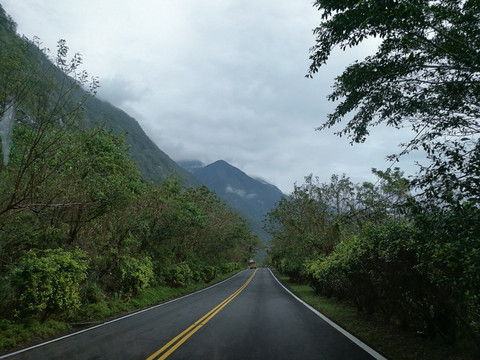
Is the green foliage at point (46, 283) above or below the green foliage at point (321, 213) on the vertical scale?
below

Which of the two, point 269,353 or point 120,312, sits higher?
point 269,353

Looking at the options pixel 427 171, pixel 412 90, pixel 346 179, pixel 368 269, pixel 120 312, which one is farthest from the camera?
pixel 346 179

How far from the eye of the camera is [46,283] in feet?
31.1

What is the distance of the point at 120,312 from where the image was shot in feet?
44.3

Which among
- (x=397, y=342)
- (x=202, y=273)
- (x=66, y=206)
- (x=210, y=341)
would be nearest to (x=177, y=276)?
(x=202, y=273)

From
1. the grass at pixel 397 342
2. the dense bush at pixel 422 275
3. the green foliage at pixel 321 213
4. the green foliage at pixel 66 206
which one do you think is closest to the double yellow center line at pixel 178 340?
the green foliage at pixel 66 206

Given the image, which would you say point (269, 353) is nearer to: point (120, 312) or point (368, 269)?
point (368, 269)

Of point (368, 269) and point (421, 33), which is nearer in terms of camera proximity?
point (421, 33)

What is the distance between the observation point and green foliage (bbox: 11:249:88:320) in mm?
8984

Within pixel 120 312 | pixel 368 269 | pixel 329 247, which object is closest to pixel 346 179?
pixel 329 247

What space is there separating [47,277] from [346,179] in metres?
18.1

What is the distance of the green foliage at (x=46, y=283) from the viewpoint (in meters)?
8.98

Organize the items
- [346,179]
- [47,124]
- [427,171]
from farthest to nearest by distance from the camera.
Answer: [346,179] < [47,124] < [427,171]

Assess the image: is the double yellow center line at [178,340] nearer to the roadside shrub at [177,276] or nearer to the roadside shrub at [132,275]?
the roadside shrub at [132,275]
